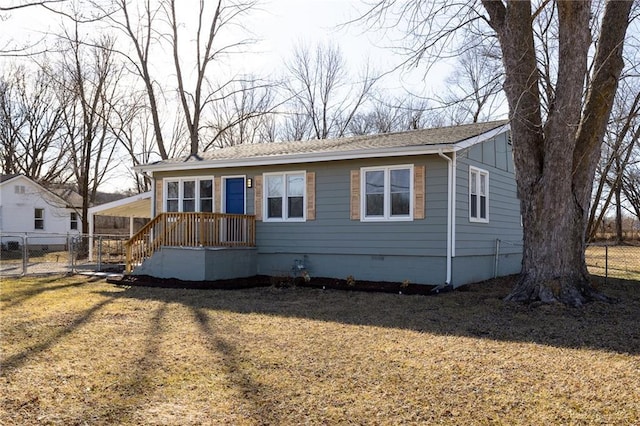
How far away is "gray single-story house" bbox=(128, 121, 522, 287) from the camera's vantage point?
1118 cm

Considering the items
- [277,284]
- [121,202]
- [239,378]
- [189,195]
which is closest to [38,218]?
[121,202]

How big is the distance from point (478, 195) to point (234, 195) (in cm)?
604

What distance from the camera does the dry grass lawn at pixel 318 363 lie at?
395 cm

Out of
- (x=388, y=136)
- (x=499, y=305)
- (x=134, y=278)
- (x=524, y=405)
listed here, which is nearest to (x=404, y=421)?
(x=524, y=405)

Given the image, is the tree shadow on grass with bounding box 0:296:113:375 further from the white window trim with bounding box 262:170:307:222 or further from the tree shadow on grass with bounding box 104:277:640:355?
the white window trim with bounding box 262:170:307:222

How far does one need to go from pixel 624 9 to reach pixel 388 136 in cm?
610

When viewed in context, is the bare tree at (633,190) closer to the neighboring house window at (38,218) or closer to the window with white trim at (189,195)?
the window with white trim at (189,195)

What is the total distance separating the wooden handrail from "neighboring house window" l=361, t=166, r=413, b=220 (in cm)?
310

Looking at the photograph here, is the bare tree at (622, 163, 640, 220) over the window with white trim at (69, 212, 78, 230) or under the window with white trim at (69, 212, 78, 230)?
over

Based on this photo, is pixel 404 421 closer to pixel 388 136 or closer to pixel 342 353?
pixel 342 353

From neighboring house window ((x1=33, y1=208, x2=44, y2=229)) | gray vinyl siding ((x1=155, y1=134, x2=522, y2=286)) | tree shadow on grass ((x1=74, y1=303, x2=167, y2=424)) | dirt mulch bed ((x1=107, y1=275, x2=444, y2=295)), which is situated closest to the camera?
tree shadow on grass ((x1=74, y1=303, x2=167, y2=424))

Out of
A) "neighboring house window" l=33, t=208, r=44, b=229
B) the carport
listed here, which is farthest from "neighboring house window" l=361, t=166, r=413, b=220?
"neighboring house window" l=33, t=208, r=44, b=229

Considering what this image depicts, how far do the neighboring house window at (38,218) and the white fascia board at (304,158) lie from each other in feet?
54.4

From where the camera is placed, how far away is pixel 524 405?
4074 mm
